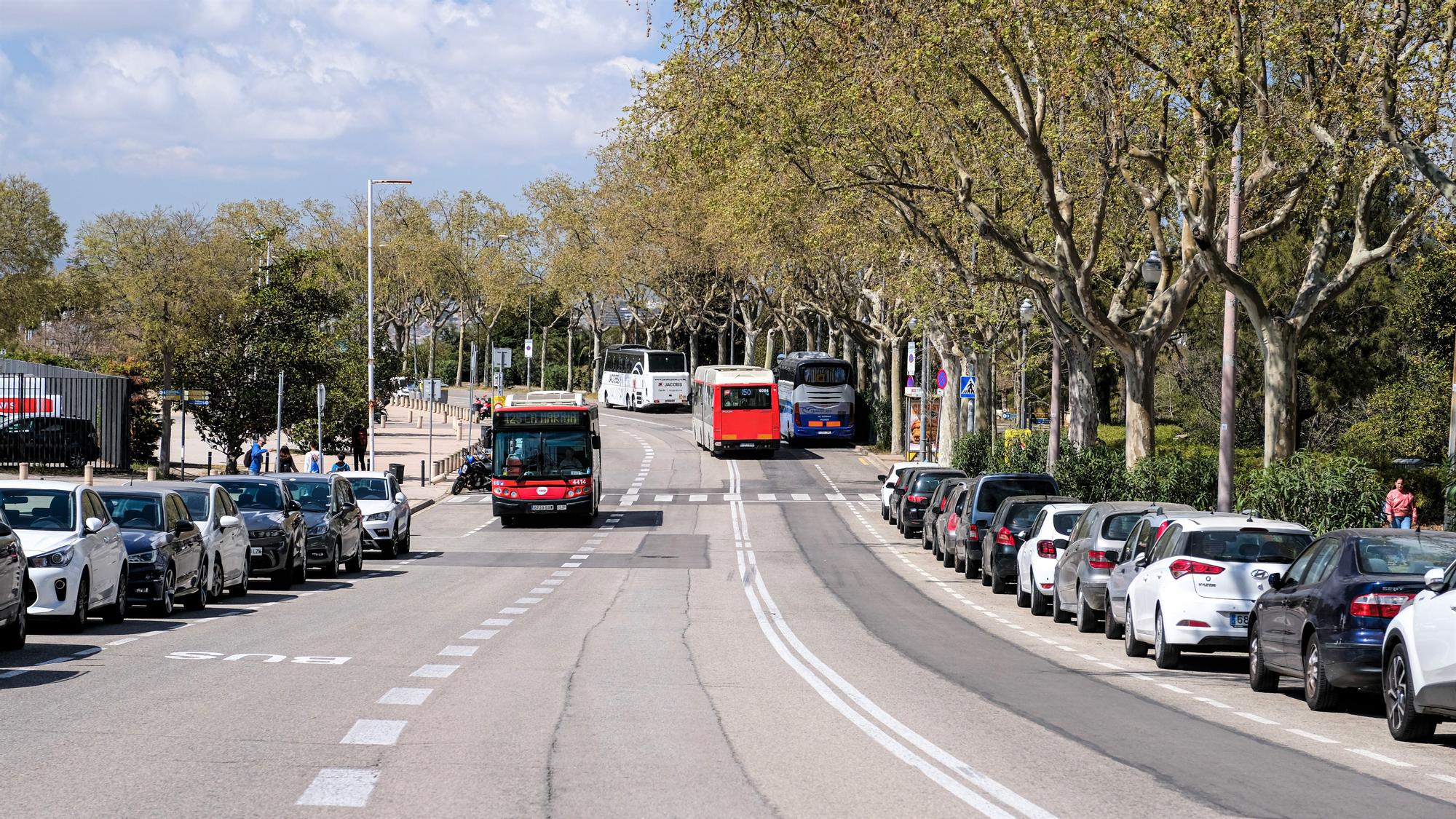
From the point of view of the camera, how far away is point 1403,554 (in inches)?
516

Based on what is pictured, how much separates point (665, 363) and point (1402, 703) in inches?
3429

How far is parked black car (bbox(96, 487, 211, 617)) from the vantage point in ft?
61.4

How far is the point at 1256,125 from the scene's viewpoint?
23.3 m

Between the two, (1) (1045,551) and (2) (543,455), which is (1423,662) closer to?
(1) (1045,551)

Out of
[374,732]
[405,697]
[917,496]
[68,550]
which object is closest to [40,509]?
[68,550]

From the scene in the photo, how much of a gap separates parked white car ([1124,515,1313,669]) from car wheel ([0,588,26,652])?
10512 millimetres

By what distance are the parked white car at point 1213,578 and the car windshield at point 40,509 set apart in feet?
36.0

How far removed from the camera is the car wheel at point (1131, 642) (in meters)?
17.5

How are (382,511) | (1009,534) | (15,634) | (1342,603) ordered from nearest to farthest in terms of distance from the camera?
(1342,603)
(15,634)
(1009,534)
(382,511)

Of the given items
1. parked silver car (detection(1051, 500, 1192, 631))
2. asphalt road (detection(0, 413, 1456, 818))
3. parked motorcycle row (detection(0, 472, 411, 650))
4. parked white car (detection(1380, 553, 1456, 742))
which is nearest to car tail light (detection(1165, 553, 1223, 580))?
asphalt road (detection(0, 413, 1456, 818))

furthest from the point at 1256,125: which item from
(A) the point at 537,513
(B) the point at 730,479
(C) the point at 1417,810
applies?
(B) the point at 730,479

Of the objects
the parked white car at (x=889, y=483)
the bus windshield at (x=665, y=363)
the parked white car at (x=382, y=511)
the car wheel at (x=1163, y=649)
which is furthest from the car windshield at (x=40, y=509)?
the bus windshield at (x=665, y=363)

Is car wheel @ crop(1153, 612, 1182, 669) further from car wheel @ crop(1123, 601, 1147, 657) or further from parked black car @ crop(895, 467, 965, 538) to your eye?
parked black car @ crop(895, 467, 965, 538)

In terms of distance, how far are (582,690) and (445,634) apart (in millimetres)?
5302
